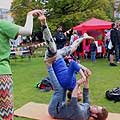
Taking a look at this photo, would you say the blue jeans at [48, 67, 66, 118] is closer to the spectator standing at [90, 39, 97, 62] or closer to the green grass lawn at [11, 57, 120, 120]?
the green grass lawn at [11, 57, 120, 120]

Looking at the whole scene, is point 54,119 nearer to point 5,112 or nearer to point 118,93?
point 118,93

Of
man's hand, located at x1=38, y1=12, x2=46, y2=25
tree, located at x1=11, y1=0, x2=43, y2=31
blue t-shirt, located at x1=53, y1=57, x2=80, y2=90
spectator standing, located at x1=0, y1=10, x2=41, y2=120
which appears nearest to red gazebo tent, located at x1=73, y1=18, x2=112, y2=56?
blue t-shirt, located at x1=53, y1=57, x2=80, y2=90

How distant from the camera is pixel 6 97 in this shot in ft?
10.3

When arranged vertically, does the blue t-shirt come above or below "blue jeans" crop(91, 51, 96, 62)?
above

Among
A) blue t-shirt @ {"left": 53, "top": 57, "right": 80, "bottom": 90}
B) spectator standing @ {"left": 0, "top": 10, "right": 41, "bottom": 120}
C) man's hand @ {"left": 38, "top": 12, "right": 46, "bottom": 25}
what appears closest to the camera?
spectator standing @ {"left": 0, "top": 10, "right": 41, "bottom": 120}

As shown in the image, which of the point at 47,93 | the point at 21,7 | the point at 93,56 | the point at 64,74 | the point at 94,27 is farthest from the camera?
the point at 21,7

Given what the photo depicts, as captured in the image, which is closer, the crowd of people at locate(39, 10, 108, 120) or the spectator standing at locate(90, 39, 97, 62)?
the crowd of people at locate(39, 10, 108, 120)

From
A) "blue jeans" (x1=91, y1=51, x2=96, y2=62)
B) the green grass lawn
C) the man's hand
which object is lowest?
"blue jeans" (x1=91, y1=51, x2=96, y2=62)

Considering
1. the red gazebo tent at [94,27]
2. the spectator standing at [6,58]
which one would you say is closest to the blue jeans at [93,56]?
the red gazebo tent at [94,27]

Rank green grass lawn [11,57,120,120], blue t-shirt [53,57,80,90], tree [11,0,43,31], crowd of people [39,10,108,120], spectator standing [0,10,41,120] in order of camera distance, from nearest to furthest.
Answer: spectator standing [0,10,41,120]
crowd of people [39,10,108,120]
blue t-shirt [53,57,80,90]
green grass lawn [11,57,120,120]
tree [11,0,43,31]

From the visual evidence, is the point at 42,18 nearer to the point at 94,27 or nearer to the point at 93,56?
the point at 93,56

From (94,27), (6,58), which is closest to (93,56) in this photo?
(94,27)

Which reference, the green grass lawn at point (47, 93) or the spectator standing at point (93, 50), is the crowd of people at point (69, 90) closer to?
the green grass lawn at point (47, 93)

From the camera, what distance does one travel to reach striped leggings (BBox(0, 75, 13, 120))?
3.09 meters
